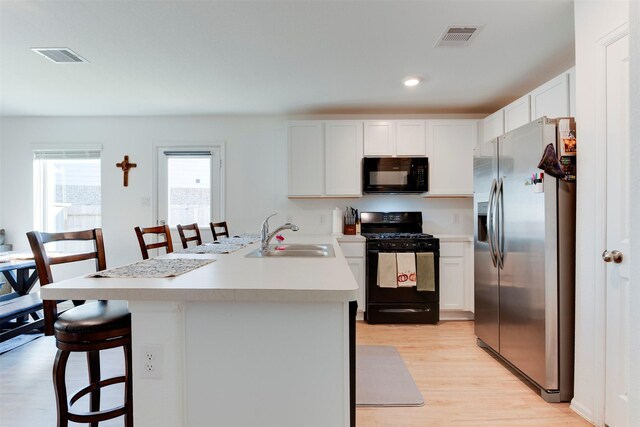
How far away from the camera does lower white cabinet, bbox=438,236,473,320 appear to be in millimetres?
3500

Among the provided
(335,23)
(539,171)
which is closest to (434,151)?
(539,171)

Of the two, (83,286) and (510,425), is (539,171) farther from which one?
(83,286)

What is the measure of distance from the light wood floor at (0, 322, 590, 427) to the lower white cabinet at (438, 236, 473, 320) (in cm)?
46

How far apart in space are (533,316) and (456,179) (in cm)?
197

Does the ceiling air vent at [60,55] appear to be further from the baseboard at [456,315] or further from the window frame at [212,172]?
the baseboard at [456,315]

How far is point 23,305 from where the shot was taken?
8.75 feet

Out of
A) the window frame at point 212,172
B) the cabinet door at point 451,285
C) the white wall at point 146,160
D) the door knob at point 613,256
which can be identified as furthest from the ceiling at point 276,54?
the cabinet door at point 451,285

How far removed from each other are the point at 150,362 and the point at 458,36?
2587mm

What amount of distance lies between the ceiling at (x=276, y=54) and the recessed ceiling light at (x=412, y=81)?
0.08 metres

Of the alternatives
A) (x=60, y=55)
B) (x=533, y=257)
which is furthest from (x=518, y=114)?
(x=60, y=55)

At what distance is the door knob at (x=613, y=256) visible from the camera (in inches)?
63.6

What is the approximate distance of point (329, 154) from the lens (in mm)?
3732

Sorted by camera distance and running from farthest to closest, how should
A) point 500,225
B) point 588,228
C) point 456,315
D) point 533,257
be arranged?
point 456,315
point 500,225
point 533,257
point 588,228

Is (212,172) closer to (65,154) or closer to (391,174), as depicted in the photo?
(65,154)
